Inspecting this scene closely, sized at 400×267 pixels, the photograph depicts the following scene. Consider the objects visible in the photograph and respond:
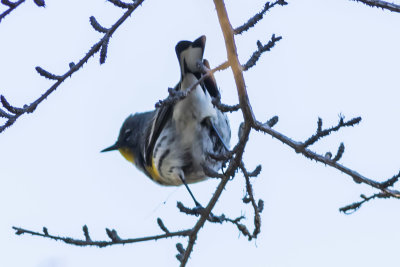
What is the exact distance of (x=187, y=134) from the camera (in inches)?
256

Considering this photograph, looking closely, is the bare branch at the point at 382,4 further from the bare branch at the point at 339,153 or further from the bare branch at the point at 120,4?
the bare branch at the point at 120,4

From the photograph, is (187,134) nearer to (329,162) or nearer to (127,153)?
(127,153)

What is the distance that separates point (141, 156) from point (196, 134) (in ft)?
5.94

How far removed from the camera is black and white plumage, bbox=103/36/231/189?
6.21 meters

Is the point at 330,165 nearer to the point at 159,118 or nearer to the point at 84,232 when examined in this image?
the point at 84,232

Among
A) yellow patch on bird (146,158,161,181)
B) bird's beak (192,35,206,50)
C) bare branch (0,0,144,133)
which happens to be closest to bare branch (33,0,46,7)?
bare branch (0,0,144,133)

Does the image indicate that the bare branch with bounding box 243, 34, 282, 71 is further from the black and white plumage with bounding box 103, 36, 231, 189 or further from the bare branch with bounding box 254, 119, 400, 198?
the black and white plumage with bounding box 103, 36, 231, 189

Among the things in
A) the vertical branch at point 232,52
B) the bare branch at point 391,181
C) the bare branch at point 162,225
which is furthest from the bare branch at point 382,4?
the bare branch at point 162,225

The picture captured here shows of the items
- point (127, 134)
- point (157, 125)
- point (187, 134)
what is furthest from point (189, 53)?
point (127, 134)

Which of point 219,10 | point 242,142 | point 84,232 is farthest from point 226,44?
point 84,232

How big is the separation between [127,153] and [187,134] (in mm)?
2321

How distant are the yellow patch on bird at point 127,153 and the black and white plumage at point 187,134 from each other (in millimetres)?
1066

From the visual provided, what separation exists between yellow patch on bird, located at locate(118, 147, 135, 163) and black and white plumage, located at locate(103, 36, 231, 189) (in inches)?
42.0

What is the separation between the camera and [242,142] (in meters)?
3.71
